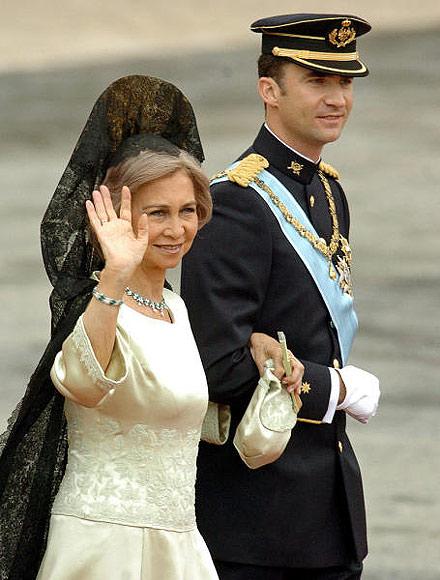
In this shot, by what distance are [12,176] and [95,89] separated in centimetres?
109

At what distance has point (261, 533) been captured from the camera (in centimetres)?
449

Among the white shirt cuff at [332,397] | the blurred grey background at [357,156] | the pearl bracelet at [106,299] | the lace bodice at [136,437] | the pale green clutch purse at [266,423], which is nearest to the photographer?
the pearl bracelet at [106,299]

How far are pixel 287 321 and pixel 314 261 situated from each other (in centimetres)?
16

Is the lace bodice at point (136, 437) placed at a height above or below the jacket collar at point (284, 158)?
below

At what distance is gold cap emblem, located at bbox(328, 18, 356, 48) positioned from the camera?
4645mm

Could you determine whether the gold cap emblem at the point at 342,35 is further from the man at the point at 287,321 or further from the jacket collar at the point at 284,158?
the jacket collar at the point at 284,158

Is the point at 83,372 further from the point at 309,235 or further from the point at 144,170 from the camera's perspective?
the point at 309,235

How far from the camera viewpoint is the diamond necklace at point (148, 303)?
391cm

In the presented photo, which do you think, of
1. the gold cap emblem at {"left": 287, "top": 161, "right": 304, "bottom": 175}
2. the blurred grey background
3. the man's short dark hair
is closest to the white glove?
the gold cap emblem at {"left": 287, "top": 161, "right": 304, "bottom": 175}

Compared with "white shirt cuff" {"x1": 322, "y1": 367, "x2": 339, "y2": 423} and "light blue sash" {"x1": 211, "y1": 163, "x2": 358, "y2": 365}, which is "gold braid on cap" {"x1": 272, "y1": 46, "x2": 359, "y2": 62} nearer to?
"light blue sash" {"x1": 211, "y1": 163, "x2": 358, "y2": 365}

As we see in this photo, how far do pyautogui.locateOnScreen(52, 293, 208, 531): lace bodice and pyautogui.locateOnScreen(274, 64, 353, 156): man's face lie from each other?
87 cm

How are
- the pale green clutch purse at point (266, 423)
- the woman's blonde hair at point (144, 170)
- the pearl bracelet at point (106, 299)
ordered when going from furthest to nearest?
the pale green clutch purse at point (266, 423) → the woman's blonde hair at point (144, 170) → the pearl bracelet at point (106, 299)

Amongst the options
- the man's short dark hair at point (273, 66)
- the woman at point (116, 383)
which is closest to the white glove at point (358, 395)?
the woman at point (116, 383)

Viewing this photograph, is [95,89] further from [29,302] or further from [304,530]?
[304,530]
